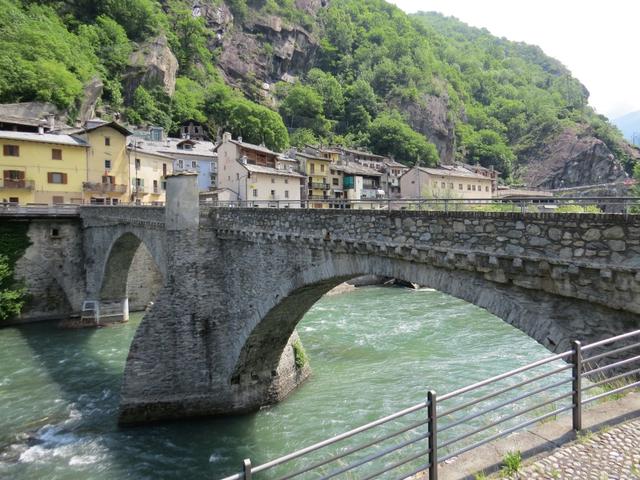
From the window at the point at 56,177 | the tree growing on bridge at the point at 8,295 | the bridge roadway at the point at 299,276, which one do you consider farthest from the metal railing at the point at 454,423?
the window at the point at 56,177

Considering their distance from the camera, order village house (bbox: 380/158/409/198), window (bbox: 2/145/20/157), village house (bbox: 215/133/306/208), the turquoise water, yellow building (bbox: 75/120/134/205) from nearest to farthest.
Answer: the turquoise water
window (bbox: 2/145/20/157)
yellow building (bbox: 75/120/134/205)
village house (bbox: 215/133/306/208)
village house (bbox: 380/158/409/198)

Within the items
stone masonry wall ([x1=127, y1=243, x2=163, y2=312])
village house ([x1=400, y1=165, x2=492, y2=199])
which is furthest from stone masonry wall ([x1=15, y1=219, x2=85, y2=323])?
village house ([x1=400, y1=165, x2=492, y2=199])

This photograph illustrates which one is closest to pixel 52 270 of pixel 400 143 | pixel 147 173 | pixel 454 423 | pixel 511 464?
pixel 147 173

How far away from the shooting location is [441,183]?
200 feet

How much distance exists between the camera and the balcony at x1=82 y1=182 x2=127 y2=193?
41.3 metres

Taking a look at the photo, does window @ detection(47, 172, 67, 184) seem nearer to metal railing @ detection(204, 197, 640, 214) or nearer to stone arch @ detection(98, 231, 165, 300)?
stone arch @ detection(98, 231, 165, 300)

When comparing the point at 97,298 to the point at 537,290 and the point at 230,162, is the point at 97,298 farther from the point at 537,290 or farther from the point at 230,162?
the point at 537,290

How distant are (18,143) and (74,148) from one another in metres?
4.50

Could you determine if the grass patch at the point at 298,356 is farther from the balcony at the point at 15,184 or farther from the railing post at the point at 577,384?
the balcony at the point at 15,184

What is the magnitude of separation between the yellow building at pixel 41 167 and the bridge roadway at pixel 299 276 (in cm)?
2139

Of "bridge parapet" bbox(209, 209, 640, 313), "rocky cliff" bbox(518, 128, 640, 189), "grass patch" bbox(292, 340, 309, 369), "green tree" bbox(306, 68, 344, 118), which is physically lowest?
"grass patch" bbox(292, 340, 309, 369)

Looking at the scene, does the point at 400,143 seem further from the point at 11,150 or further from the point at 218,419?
the point at 218,419

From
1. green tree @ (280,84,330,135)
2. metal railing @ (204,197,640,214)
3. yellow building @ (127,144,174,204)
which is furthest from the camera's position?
green tree @ (280,84,330,135)

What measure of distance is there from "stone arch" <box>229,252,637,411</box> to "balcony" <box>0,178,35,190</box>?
32.2m
